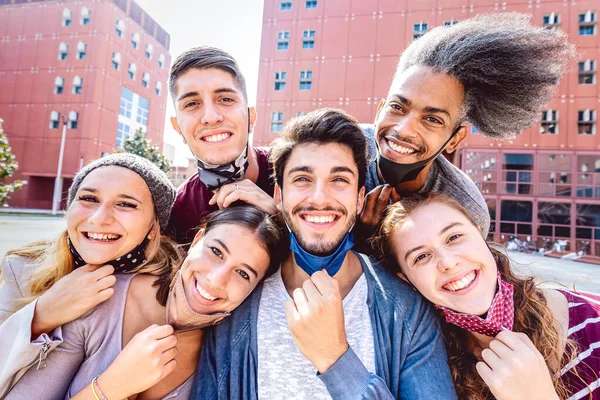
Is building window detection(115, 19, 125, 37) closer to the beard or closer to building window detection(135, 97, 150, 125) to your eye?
building window detection(135, 97, 150, 125)

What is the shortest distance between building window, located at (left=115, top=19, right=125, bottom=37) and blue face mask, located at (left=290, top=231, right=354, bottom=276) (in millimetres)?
40009

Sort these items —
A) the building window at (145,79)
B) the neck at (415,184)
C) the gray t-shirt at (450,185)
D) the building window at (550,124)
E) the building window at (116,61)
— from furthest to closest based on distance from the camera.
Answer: the building window at (145,79)
the building window at (116,61)
the building window at (550,124)
the gray t-shirt at (450,185)
the neck at (415,184)

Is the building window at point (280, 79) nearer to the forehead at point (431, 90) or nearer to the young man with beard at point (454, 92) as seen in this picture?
the young man with beard at point (454, 92)

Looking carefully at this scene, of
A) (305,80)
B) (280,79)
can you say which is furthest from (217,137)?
(280,79)

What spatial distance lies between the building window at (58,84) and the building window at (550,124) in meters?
39.7

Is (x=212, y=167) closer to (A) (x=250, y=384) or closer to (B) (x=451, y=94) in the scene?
(A) (x=250, y=384)

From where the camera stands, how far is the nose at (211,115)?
2963 millimetres

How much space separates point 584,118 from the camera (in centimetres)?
2383

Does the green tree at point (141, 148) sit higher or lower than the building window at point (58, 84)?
lower

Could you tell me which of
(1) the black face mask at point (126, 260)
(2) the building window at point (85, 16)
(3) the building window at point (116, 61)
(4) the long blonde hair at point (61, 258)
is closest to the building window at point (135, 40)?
(3) the building window at point (116, 61)

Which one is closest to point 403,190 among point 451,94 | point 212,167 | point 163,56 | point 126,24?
point 451,94

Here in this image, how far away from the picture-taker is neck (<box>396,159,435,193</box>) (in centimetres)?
312

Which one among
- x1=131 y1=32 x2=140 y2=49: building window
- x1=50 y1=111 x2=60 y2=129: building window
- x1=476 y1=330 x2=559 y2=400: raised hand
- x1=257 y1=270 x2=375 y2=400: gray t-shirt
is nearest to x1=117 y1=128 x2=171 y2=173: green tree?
x1=50 y1=111 x2=60 y2=129: building window

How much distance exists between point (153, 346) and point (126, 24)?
41.5 meters
